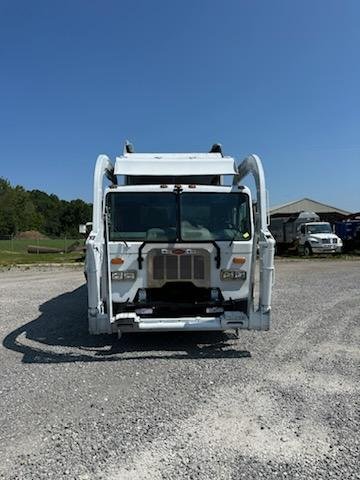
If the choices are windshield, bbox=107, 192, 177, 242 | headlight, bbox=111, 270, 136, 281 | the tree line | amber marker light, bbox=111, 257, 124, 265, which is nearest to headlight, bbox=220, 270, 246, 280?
windshield, bbox=107, 192, 177, 242

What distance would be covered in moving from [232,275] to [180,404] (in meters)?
2.61

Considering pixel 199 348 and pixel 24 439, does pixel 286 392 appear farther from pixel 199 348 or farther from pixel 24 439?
pixel 24 439

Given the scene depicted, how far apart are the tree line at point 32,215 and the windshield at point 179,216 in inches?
2907

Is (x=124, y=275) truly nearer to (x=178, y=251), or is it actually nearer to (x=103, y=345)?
(x=178, y=251)

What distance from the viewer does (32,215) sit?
10438 centimetres

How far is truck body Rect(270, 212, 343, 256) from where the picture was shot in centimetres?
2875

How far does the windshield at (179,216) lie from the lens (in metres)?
7.16

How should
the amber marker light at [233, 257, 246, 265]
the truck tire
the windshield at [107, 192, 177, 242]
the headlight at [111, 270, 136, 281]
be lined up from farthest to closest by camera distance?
1. the truck tire
2. the windshield at [107, 192, 177, 242]
3. the amber marker light at [233, 257, 246, 265]
4. the headlight at [111, 270, 136, 281]

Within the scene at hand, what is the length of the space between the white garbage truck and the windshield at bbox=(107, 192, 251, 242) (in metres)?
0.02

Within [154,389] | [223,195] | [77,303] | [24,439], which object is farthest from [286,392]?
[77,303]

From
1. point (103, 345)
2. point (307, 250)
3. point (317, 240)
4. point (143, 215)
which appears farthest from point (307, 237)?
point (103, 345)

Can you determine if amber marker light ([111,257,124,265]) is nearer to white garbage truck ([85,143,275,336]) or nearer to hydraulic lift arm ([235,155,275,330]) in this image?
white garbage truck ([85,143,275,336])

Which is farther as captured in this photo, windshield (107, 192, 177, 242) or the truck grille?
windshield (107, 192, 177, 242)

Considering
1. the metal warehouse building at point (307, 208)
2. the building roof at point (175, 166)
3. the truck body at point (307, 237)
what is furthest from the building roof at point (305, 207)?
the building roof at point (175, 166)
